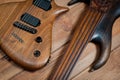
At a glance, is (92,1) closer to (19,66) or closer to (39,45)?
(39,45)

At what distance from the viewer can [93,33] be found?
1.17m

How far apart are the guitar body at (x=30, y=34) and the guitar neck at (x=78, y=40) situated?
0.08m

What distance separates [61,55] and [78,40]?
0.33 ft

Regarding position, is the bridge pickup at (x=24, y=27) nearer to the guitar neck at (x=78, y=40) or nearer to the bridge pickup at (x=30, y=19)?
the bridge pickup at (x=30, y=19)

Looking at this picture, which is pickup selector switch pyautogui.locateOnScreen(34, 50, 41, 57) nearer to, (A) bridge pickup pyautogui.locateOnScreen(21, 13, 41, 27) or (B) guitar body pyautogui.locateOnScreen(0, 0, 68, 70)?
(B) guitar body pyautogui.locateOnScreen(0, 0, 68, 70)

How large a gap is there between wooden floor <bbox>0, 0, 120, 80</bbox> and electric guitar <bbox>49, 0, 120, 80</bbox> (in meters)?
0.03

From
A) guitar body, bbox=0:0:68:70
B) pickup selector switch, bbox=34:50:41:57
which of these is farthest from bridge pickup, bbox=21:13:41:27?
pickup selector switch, bbox=34:50:41:57

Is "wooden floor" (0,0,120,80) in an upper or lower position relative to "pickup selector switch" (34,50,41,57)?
lower

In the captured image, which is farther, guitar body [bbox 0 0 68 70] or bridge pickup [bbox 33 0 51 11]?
bridge pickup [bbox 33 0 51 11]

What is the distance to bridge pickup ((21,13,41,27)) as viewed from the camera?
45.4 inches

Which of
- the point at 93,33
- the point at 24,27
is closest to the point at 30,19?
the point at 24,27

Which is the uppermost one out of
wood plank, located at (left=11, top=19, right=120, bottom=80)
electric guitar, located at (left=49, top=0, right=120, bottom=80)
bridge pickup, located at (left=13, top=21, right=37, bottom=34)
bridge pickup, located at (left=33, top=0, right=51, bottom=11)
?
bridge pickup, located at (left=33, top=0, right=51, bottom=11)

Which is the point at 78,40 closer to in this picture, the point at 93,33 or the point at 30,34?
the point at 93,33

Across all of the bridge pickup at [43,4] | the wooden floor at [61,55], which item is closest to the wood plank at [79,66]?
the wooden floor at [61,55]
